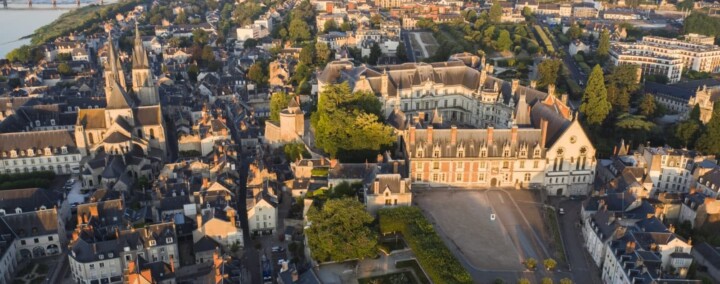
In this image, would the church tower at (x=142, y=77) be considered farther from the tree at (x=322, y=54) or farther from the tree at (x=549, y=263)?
the tree at (x=549, y=263)

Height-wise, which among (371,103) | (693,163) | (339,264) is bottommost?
(339,264)

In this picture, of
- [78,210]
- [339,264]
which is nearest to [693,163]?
[339,264]

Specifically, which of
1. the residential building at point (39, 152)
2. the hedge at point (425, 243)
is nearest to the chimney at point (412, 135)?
the hedge at point (425, 243)

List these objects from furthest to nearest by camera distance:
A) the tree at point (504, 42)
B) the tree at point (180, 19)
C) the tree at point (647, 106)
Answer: the tree at point (180, 19), the tree at point (504, 42), the tree at point (647, 106)

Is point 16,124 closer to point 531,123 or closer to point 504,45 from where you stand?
point 531,123

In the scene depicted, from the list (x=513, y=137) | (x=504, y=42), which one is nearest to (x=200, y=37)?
(x=504, y=42)
